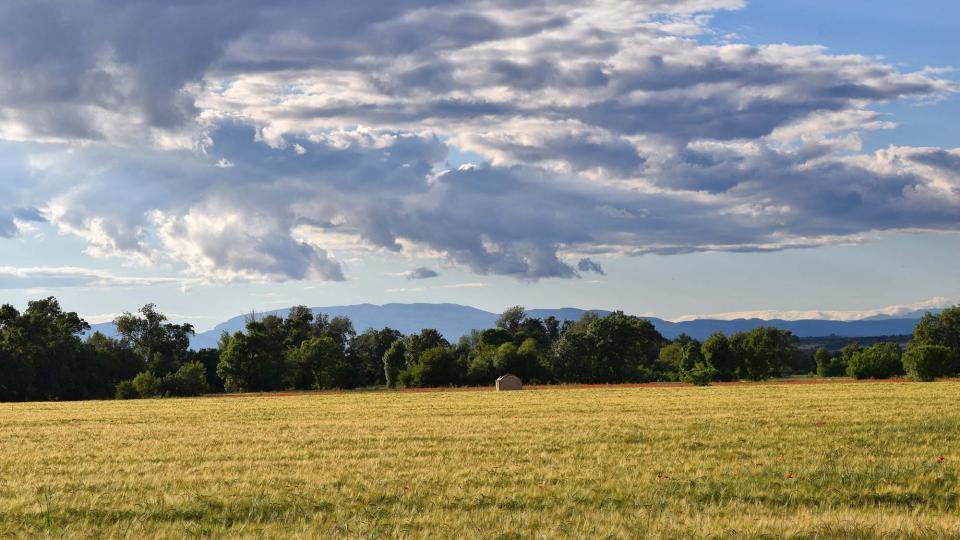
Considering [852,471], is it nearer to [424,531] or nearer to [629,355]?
[424,531]

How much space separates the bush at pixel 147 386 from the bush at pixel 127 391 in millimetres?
635

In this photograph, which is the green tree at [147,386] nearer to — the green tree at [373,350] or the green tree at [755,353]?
the green tree at [373,350]

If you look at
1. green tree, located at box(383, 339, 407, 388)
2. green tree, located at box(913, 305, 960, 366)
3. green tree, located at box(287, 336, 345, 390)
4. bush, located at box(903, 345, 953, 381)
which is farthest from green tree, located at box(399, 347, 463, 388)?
green tree, located at box(913, 305, 960, 366)

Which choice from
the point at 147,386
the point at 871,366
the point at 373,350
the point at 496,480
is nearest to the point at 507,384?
the point at 147,386

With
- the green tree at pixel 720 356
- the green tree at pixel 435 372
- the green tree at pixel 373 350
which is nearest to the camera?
the green tree at pixel 720 356

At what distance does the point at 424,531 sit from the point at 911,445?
58.7 ft

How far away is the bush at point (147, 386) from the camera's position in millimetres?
104938

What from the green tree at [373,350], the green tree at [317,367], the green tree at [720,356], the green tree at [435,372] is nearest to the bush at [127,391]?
the green tree at [317,367]

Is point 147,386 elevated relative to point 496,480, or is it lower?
elevated

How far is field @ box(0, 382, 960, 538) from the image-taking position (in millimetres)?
14281

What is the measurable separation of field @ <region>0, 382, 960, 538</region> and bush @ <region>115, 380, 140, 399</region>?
7434 centimetres

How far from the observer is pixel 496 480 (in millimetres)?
19250

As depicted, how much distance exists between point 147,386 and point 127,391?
3265 millimetres

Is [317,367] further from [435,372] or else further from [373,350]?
[373,350]
